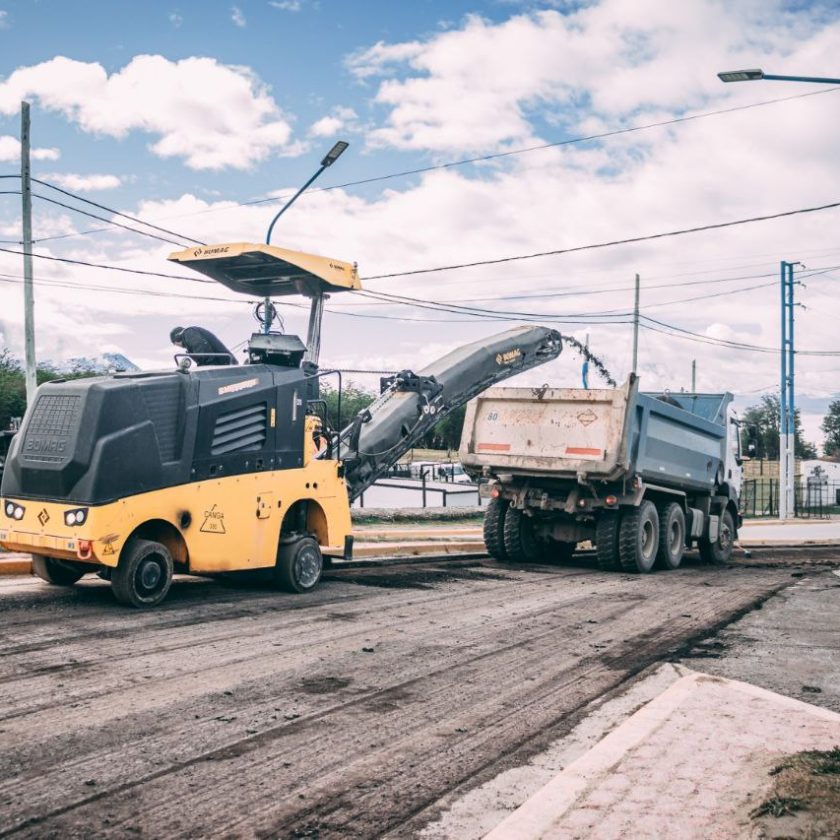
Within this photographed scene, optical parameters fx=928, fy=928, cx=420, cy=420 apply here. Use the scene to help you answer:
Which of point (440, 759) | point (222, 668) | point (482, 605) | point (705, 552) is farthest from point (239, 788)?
point (705, 552)

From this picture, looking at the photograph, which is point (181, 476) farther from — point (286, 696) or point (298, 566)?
point (286, 696)

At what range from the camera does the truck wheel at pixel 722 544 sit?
55.7ft

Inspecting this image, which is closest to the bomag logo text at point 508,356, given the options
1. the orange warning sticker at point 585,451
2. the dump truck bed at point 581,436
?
the dump truck bed at point 581,436

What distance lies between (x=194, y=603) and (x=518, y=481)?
22.4 ft

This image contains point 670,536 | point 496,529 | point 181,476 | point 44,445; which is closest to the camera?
point 44,445

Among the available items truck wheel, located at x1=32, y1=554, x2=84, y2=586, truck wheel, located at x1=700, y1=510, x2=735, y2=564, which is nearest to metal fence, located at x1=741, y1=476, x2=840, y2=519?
truck wheel, located at x1=700, y1=510, x2=735, y2=564

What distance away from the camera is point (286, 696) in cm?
584

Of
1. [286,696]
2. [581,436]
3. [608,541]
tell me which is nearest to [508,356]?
[581,436]

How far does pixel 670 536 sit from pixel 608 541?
1505mm

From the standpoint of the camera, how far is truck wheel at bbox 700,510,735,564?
17.0m

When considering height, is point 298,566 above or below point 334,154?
below

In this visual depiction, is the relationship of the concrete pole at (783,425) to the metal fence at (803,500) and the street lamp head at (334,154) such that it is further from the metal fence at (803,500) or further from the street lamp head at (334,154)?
the street lamp head at (334,154)

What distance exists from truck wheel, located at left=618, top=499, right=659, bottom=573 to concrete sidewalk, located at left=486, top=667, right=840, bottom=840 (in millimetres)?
7933

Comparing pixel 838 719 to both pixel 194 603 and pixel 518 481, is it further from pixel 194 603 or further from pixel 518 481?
Result: pixel 518 481
